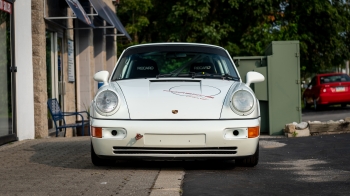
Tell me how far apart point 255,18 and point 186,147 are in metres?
29.4

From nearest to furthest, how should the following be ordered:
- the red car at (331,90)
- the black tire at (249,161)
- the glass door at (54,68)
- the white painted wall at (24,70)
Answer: the black tire at (249,161)
the white painted wall at (24,70)
the glass door at (54,68)
the red car at (331,90)

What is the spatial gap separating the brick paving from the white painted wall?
261 cm

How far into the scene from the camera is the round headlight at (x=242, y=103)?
812 cm

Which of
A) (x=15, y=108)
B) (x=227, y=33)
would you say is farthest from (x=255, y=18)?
(x=15, y=108)

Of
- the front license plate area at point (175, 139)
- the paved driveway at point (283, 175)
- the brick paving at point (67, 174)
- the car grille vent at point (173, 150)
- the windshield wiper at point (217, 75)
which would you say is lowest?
the paved driveway at point (283, 175)

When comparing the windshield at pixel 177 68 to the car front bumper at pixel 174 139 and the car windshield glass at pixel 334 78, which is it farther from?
the car windshield glass at pixel 334 78

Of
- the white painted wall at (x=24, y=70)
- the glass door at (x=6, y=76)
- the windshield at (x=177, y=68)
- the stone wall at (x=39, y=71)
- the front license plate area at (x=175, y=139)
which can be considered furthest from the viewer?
the stone wall at (x=39, y=71)

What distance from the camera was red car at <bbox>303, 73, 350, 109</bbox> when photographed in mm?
29266

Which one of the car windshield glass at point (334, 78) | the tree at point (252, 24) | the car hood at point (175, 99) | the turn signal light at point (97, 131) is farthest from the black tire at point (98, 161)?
the tree at point (252, 24)

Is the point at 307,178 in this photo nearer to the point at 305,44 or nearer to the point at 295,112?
the point at 295,112

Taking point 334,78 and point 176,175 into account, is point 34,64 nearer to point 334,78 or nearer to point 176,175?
point 176,175

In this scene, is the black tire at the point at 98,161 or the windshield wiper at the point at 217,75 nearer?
the black tire at the point at 98,161

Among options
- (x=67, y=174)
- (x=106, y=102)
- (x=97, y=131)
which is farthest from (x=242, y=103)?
(x=67, y=174)

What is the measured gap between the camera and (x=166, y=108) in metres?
8.08
